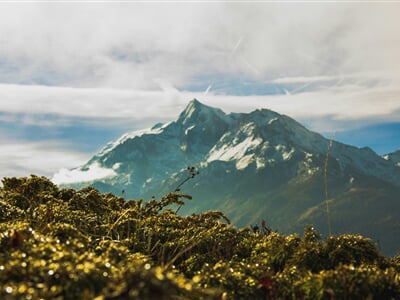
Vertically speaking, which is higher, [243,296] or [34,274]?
[34,274]

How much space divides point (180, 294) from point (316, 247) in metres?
3.60

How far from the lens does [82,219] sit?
12992 mm

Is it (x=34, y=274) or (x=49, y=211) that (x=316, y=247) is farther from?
(x=49, y=211)

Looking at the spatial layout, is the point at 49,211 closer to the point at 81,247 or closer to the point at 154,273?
the point at 81,247

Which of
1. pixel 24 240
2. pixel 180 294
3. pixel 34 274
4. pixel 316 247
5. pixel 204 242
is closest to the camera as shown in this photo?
pixel 34 274

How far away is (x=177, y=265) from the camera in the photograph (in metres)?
10.6

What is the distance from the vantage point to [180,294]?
688 cm

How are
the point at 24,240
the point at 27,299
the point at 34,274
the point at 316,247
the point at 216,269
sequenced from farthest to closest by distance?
the point at 316,247 < the point at 216,269 < the point at 24,240 < the point at 34,274 < the point at 27,299

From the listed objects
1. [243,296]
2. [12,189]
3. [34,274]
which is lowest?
[243,296]

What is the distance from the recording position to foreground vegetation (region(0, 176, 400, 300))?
5.54 m

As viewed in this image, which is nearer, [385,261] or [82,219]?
[385,261]

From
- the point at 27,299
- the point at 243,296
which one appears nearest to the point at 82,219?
the point at 243,296

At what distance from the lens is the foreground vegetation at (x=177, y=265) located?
5535 mm

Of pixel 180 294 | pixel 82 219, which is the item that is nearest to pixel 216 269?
pixel 180 294
